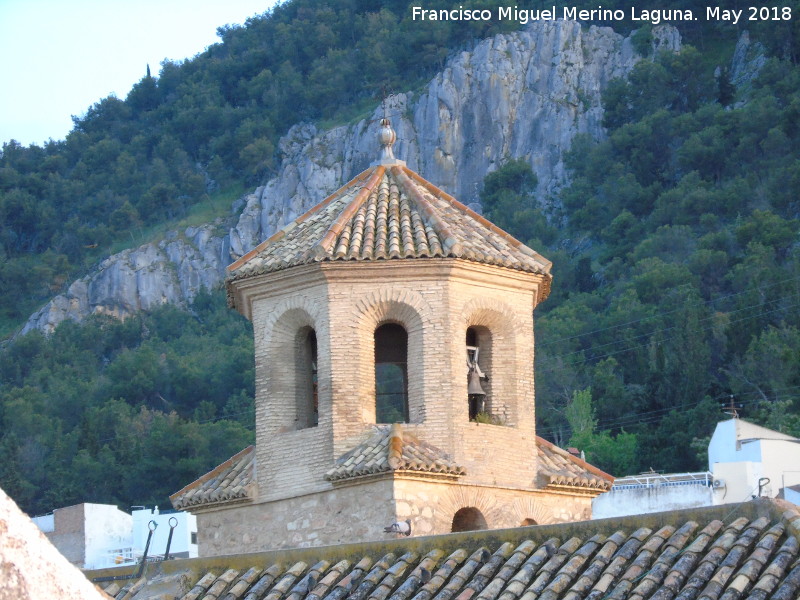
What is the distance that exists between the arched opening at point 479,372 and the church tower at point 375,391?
0.05 feet

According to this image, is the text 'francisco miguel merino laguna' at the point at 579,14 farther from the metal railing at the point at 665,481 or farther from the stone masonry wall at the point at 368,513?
the stone masonry wall at the point at 368,513

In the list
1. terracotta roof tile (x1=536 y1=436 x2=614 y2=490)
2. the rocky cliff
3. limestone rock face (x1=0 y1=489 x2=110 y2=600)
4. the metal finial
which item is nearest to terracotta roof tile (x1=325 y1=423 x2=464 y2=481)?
terracotta roof tile (x1=536 y1=436 x2=614 y2=490)

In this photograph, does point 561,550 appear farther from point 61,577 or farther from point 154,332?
point 154,332

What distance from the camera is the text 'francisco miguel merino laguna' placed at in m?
103

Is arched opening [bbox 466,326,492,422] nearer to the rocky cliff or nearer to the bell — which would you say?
the bell

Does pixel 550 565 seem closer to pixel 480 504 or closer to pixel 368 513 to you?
pixel 368 513

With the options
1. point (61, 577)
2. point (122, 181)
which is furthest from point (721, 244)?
point (61, 577)

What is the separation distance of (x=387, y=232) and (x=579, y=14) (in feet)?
307

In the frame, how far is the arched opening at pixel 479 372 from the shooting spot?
Result: 1705cm

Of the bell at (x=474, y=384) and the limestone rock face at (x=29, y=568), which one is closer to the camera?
the limestone rock face at (x=29, y=568)

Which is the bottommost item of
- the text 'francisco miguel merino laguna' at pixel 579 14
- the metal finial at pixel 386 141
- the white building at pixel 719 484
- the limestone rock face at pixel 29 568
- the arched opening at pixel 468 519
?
the limestone rock face at pixel 29 568

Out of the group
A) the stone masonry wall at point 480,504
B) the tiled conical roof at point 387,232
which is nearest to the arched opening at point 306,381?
the tiled conical roof at point 387,232

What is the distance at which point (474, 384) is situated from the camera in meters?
17.0

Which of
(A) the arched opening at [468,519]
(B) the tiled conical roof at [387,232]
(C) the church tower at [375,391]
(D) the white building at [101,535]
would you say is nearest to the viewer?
(C) the church tower at [375,391]
